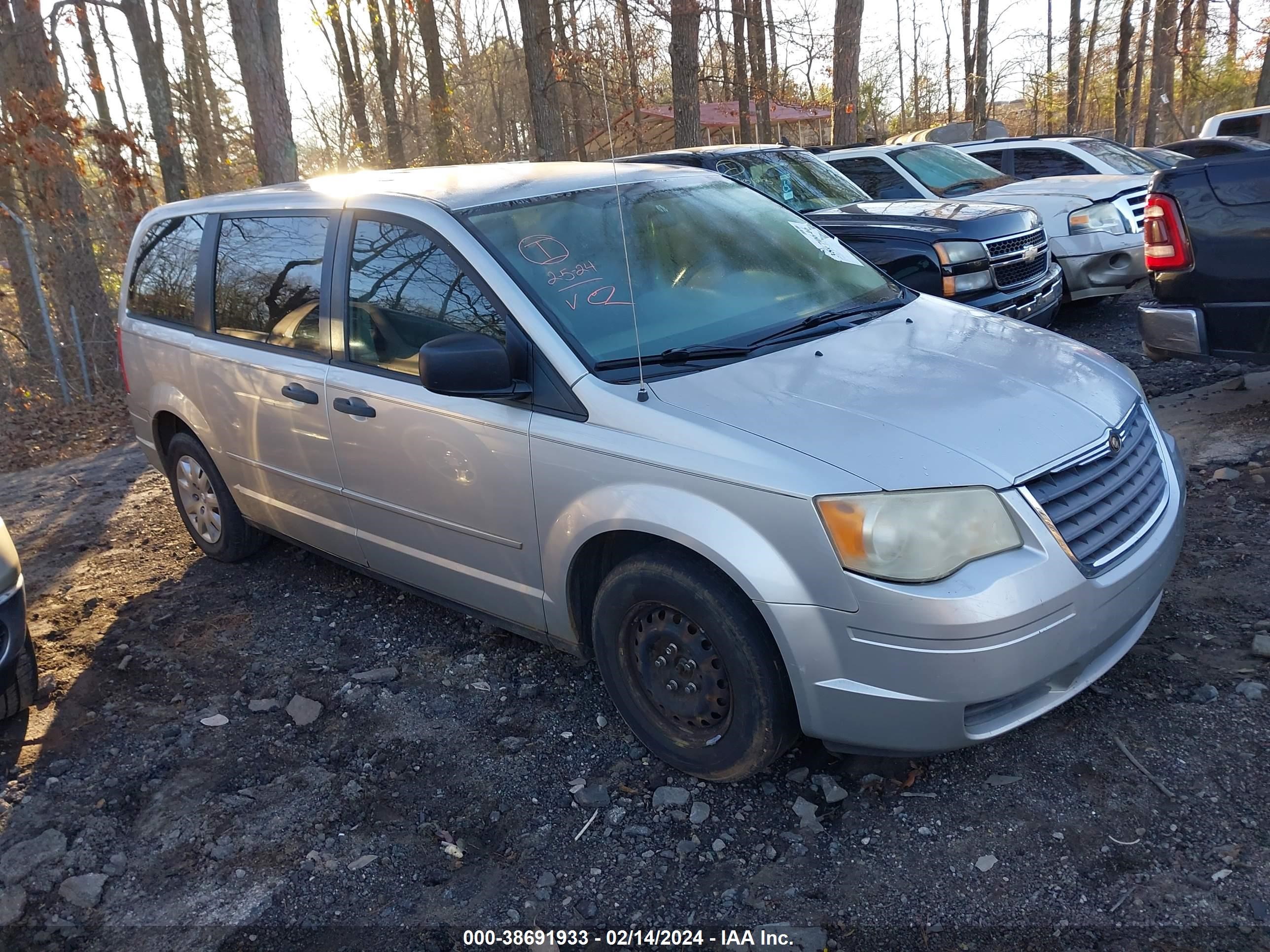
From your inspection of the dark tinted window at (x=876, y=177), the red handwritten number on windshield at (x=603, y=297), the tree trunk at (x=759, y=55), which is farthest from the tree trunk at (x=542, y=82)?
the red handwritten number on windshield at (x=603, y=297)

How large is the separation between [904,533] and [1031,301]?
212 inches

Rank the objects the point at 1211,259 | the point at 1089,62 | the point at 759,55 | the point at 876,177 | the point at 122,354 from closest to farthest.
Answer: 1. the point at 1211,259
2. the point at 122,354
3. the point at 876,177
4. the point at 759,55
5. the point at 1089,62

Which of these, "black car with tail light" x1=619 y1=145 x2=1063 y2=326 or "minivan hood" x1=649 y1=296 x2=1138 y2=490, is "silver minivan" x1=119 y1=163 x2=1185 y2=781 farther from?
"black car with tail light" x1=619 y1=145 x2=1063 y2=326

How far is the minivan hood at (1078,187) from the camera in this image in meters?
8.73

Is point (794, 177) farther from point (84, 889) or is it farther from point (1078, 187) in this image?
point (84, 889)

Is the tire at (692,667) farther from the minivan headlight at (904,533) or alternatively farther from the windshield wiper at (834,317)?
the windshield wiper at (834,317)

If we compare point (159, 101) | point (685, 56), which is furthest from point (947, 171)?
point (159, 101)

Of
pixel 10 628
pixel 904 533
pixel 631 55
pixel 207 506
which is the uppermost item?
pixel 631 55

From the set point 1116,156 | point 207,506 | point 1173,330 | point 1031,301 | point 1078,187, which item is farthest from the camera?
point 1116,156

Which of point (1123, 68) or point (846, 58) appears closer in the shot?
point (846, 58)

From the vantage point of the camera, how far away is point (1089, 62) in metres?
28.6

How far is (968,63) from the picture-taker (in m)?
29.7

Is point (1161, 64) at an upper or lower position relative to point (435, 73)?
lower

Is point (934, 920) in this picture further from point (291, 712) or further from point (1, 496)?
point (1, 496)
